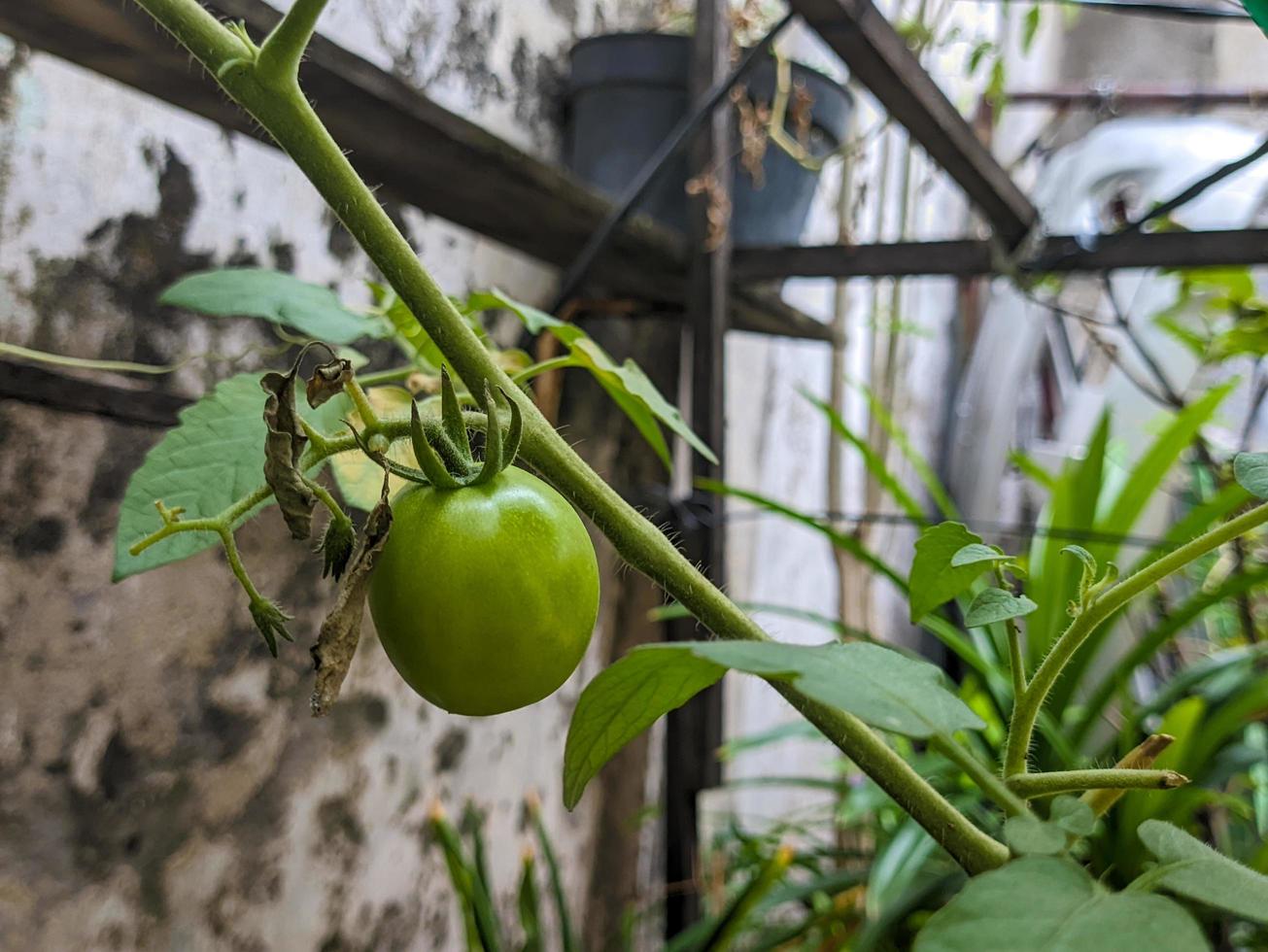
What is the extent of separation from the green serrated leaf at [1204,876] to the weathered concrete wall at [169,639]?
1.33ft

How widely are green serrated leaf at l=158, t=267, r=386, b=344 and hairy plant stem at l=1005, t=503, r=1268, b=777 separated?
0.30 meters

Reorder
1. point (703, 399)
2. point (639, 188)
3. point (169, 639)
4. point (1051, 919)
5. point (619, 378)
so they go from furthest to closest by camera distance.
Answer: point (703, 399), point (639, 188), point (169, 639), point (619, 378), point (1051, 919)

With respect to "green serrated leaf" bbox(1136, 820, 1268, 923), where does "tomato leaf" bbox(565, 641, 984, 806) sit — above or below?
above

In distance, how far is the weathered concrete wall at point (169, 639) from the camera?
0.60 m

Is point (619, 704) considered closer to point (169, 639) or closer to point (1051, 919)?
point (1051, 919)

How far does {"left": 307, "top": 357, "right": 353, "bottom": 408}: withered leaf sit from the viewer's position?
0.24 m

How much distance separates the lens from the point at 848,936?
1.13 meters

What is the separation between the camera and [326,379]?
0.24m

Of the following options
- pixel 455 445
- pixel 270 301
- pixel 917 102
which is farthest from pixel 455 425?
pixel 917 102

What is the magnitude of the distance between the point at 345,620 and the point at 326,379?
0.19ft

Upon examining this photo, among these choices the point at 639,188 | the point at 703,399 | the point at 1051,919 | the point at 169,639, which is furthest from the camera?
the point at 703,399

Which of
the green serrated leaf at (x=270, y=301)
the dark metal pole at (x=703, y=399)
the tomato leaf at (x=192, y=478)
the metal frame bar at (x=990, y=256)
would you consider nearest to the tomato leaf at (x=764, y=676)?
the tomato leaf at (x=192, y=478)

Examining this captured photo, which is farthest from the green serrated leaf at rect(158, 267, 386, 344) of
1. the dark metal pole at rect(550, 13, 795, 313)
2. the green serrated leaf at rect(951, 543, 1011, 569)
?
the dark metal pole at rect(550, 13, 795, 313)

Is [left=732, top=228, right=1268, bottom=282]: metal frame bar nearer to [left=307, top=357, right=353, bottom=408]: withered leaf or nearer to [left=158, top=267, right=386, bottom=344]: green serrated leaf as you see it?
[left=158, top=267, right=386, bottom=344]: green serrated leaf
